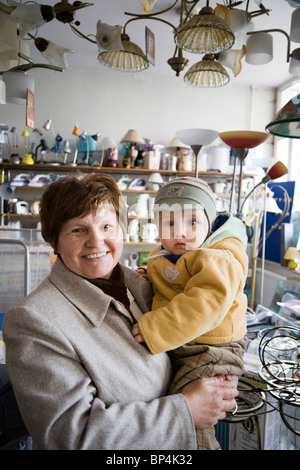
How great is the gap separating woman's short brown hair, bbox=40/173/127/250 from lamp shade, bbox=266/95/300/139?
58cm

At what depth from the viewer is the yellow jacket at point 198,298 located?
917mm

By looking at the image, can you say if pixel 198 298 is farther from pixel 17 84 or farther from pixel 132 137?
pixel 132 137

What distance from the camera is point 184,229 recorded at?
3.71ft

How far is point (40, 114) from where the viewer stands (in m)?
4.93

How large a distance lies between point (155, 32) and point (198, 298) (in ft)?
12.5

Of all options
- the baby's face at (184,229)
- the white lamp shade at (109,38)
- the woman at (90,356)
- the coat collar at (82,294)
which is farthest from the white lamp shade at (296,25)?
the coat collar at (82,294)

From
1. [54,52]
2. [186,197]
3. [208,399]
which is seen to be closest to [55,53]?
[54,52]

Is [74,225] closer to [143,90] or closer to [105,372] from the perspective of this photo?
[105,372]

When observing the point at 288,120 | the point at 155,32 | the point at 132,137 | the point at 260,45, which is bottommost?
the point at 288,120

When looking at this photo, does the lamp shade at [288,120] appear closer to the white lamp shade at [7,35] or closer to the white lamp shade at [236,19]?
the white lamp shade at [236,19]

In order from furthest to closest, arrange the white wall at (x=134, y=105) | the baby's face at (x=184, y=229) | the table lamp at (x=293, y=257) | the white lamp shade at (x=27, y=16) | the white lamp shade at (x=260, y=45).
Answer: the white wall at (x=134, y=105) → the table lamp at (x=293, y=257) → the white lamp shade at (x=260, y=45) → the white lamp shade at (x=27, y=16) → the baby's face at (x=184, y=229)

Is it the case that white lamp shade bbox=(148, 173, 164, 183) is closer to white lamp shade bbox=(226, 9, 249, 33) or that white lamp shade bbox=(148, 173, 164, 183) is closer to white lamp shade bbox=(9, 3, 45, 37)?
white lamp shade bbox=(226, 9, 249, 33)

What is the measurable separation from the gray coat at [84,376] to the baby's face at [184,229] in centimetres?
33

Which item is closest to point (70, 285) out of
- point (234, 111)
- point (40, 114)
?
point (40, 114)
